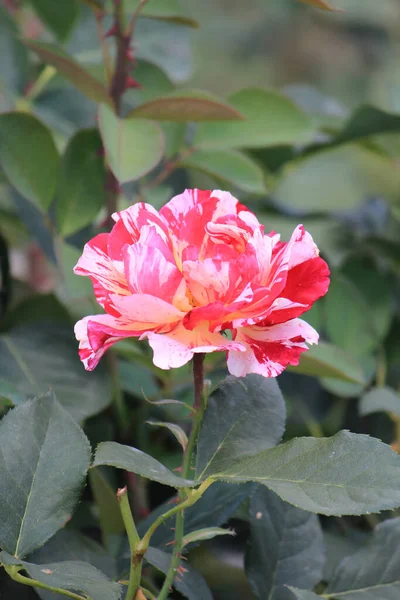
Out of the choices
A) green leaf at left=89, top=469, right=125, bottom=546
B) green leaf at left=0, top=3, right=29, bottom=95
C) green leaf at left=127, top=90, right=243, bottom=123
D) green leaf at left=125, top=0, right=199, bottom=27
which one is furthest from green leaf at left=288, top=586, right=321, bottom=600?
green leaf at left=0, top=3, right=29, bottom=95

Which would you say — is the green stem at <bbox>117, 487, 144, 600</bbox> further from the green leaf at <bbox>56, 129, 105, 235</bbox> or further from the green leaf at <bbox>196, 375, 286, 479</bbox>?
the green leaf at <bbox>56, 129, 105, 235</bbox>

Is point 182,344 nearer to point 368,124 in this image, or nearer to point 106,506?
point 106,506

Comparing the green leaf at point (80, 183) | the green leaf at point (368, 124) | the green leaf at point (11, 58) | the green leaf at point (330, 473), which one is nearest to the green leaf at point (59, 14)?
the green leaf at point (11, 58)

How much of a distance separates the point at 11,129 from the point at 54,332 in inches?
6.2

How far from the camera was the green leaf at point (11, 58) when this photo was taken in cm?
66

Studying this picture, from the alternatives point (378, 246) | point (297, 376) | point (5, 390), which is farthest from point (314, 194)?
point (5, 390)

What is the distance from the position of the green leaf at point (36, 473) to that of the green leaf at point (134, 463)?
4cm

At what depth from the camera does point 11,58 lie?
0.66 meters

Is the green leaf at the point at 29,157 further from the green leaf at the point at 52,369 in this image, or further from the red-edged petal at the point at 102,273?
the red-edged petal at the point at 102,273

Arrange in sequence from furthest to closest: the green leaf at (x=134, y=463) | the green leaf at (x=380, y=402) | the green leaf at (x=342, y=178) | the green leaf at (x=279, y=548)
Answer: the green leaf at (x=342, y=178), the green leaf at (x=380, y=402), the green leaf at (x=279, y=548), the green leaf at (x=134, y=463)

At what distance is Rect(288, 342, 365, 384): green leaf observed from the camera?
1.44 feet

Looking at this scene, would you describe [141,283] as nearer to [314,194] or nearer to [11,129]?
[11,129]

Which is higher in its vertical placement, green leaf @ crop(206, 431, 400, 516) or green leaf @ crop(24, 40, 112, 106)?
green leaf @ crop(24, 40, 112, 106)

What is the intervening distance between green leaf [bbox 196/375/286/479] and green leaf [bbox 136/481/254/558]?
5 cm
